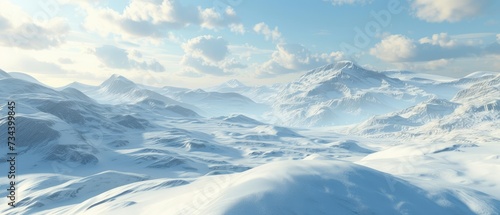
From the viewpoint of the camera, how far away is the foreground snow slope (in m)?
36.7

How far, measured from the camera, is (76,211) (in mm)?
70625

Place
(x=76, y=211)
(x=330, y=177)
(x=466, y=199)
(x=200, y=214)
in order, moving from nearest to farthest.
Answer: (x=200, y=214) → (x=330, y=177) → (x=466, y=199) → (x=76, y=211)

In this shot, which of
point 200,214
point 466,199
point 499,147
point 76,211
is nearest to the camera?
point 200,214

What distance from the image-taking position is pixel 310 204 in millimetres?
37781

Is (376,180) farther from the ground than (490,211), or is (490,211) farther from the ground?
(376,180)

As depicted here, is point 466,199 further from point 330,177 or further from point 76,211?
point 76,211

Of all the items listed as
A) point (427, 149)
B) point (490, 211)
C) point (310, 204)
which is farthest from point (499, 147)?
point (310, 204)

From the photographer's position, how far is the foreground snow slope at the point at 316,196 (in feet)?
120

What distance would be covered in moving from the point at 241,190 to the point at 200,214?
20.7 ft

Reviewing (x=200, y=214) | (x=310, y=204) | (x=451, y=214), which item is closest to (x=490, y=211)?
(x=451, y=214)

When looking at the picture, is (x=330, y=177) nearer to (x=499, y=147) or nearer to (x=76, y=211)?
(x=76, y=211)

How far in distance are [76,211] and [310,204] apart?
179 feet

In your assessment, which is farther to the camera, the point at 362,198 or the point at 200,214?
the point at 362,198

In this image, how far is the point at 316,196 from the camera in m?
39.4
